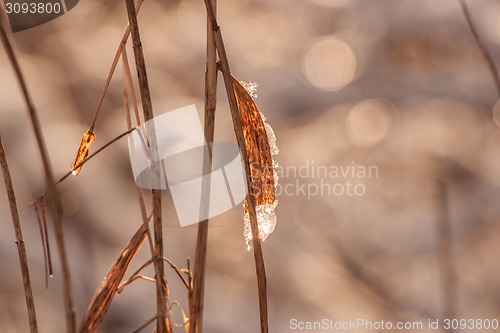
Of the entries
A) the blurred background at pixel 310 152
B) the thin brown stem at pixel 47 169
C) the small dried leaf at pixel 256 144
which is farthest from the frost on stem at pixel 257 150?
the blurred background at pixel 310 152

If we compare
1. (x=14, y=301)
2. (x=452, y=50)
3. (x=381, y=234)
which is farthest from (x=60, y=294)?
(x=452, y=50)

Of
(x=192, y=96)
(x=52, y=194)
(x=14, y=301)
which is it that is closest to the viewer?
(x=52, y=194)

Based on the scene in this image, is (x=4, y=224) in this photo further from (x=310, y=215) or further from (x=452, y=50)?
(x=452, y=50)

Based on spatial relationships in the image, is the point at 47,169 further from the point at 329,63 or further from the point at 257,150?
the point at 329,63

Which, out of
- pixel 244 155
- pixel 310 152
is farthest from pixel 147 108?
pixel 310 152

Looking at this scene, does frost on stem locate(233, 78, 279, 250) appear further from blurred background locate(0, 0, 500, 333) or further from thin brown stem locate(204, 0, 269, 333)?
blurred background locate(0, 0, 500, 333)

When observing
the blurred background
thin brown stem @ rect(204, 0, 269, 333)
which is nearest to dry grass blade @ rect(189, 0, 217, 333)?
thin brown stem @ rect(204, 0, 269, 333)
